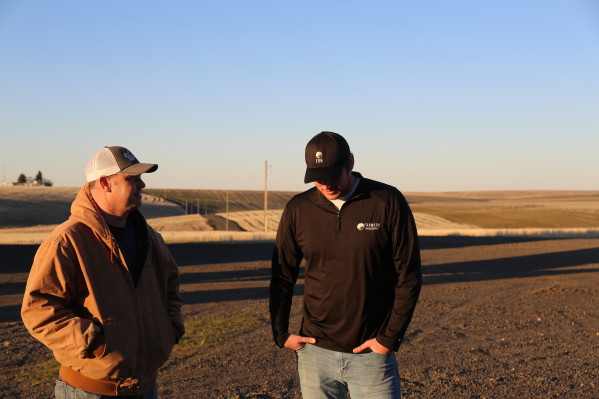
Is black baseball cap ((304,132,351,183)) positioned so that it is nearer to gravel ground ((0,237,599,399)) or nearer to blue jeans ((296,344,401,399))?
blue jeans ((296,344,401,399))

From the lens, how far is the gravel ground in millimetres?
6779

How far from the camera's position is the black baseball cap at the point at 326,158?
136 inches

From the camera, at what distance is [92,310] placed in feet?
10.2

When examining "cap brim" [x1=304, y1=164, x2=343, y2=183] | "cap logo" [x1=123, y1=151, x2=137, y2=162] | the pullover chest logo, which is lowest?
the pullover chest logo

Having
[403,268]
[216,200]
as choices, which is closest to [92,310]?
[403,268]

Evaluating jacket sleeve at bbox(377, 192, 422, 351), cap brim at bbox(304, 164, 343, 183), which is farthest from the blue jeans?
cap brim at bbox(304, 164, 343, 183)

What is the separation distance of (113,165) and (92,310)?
701mm

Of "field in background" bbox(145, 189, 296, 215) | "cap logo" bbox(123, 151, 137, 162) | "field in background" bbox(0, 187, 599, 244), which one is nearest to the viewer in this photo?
"cap logo" bbox(123, 151, 137, 162)

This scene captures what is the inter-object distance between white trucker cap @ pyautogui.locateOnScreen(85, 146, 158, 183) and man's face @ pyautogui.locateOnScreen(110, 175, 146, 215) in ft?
0.12

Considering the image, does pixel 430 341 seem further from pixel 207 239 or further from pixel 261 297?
pixel 207 239

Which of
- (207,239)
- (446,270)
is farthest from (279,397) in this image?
(207,239)

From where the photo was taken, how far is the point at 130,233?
340cm

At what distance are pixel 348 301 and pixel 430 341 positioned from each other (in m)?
→ 6.00

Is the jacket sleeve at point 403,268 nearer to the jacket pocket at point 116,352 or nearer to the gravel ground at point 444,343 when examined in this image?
the jacket pocket at point 116,352
